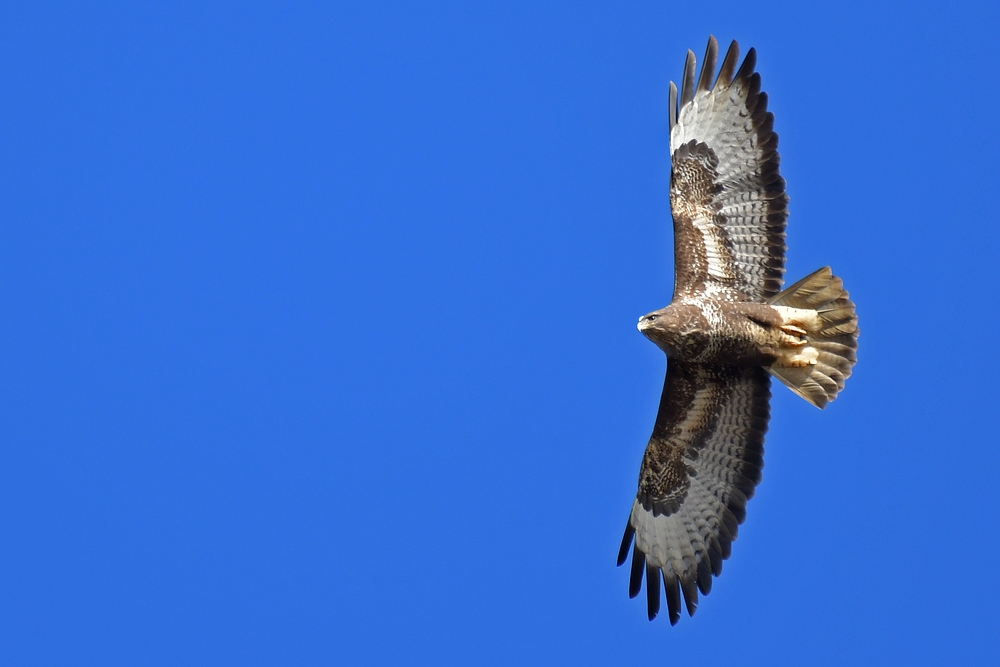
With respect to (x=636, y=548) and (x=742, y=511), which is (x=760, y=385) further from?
(x=636, y=548)

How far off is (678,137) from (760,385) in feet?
5.63

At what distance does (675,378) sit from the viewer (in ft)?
27.7

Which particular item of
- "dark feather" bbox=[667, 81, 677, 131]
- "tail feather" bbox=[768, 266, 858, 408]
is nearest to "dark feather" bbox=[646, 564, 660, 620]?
"tail feather" bbox=[768, 266, 858, 408]

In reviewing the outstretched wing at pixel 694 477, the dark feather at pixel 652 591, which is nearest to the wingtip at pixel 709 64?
the outstretched wing at pixel 694 477

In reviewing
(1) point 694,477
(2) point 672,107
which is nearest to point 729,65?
(2) point 672,107

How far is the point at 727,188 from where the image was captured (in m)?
8.41

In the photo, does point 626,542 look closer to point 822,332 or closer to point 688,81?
point 822,332

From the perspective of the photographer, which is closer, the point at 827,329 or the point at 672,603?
the point at 827,329

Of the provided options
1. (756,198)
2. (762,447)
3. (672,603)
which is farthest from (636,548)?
(756,198)

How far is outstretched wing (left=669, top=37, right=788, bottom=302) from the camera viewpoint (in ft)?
27.3

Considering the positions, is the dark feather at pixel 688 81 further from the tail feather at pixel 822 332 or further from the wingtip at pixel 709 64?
the tail feather at pixel 822 332

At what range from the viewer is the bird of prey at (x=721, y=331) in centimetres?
817

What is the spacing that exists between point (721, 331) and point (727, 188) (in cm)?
98

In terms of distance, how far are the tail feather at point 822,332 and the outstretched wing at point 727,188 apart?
0.20 m
